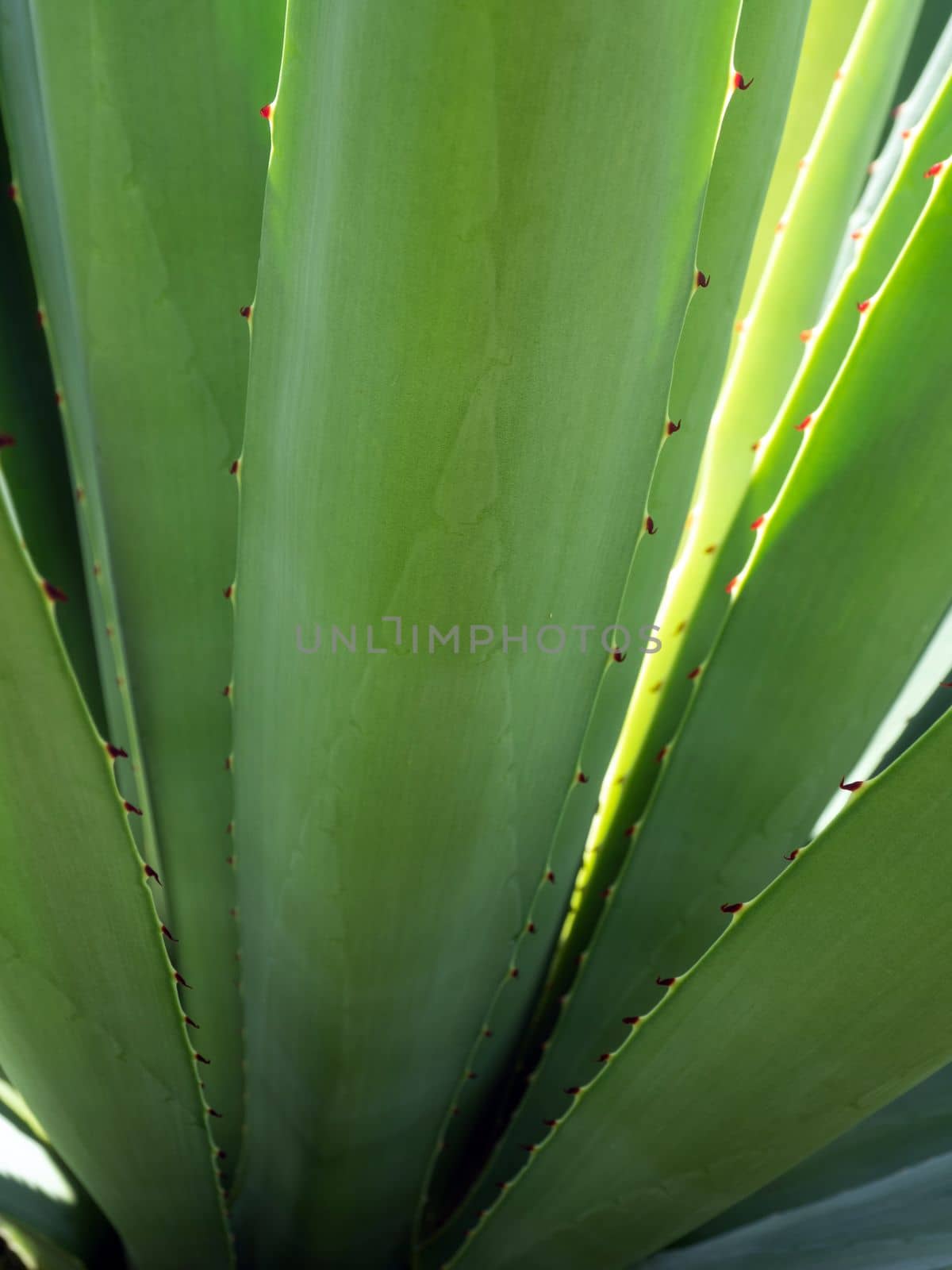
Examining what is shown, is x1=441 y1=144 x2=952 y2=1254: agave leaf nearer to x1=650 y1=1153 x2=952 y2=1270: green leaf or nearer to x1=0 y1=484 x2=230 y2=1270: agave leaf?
x1=650 y1=1153 x2=952 y2=1270: green leaf

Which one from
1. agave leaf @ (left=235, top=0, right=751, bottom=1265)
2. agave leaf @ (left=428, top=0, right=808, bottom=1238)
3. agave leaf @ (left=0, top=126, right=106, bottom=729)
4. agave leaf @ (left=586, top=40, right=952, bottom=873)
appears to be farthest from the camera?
agave leaf @ (left=0, top=126, right=106, bottom=729)

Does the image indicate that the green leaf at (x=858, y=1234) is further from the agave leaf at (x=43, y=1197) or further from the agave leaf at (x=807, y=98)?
the agave leaf at (x=807, y=98)

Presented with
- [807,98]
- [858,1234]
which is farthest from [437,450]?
[858,1234]

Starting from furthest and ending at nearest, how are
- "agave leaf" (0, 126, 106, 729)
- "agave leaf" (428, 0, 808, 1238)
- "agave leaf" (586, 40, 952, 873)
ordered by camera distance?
"agave leaf" (0, 126, 106, 729)
"agave leaf" (586, 40, 952, 873)
"agave leaf" (428, 0, 808, 1238)

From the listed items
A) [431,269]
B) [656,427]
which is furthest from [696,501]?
[431,269]

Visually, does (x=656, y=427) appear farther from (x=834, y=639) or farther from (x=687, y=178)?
(x=834, y=639)

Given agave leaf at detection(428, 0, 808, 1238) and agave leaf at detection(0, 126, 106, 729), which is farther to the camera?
agave leaf at detection(0, 126, 106, 729)

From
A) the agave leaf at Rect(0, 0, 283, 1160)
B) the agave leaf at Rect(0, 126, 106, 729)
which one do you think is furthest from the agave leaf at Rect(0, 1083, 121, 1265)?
the agave leaf at Rect(0, 126, 106, 729)

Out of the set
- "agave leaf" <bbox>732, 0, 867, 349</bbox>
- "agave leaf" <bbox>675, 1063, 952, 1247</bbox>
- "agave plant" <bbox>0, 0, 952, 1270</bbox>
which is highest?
"agave leaf" <bbox>732, 0, 867, 349</bbox>
